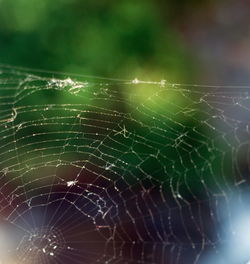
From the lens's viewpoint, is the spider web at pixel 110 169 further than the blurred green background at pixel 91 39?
No

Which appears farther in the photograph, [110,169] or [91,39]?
[91,39]

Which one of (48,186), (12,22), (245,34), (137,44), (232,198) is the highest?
(245,34)

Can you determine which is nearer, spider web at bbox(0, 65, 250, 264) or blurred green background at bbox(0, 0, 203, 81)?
spider web at bbox(0, 65, 250, 264)

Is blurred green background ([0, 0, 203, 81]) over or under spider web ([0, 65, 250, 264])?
over

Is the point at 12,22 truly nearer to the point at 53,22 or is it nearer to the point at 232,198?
the point at 53,22

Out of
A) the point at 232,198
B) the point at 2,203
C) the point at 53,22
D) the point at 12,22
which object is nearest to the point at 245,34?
the point at 232,198

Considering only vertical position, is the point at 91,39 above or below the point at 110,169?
above

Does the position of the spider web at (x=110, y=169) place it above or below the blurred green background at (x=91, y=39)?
below

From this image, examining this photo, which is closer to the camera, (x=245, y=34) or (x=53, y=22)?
(x=53, y=22)
